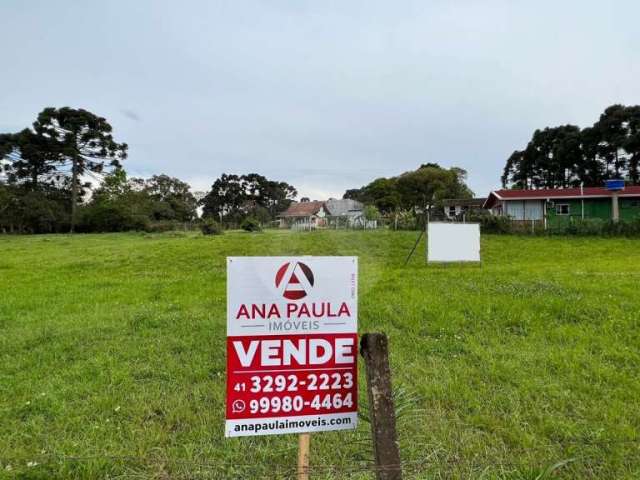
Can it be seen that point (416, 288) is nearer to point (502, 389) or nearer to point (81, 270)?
point (502, 389)

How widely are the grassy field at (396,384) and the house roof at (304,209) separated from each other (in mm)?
45944

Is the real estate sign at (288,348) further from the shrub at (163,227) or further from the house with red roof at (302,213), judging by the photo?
the house with red roof at (302,213)

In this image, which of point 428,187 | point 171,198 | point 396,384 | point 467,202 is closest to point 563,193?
point 467,202

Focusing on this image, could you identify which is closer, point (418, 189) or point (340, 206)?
point (418, 189)

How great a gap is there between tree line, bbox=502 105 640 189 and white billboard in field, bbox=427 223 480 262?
31339mm

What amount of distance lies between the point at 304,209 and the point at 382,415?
5244 centimetres

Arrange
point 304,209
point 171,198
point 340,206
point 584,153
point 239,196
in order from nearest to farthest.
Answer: point 584,153 < point 171,198 < point 304,209 < point 340,206 < point 239,196

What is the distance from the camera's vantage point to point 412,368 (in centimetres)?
321

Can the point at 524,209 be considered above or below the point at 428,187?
below

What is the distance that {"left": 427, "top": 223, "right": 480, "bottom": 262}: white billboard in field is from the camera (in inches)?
406

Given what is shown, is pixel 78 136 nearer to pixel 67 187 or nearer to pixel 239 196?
pixel 67 187

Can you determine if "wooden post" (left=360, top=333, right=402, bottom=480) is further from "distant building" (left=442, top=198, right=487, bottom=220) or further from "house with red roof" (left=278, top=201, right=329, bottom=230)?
"house with red roof" (left=278, top=201, right=329, bottom=230)

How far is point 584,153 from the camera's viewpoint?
38.8 metres

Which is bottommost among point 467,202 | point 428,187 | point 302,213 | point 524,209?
point 524,209
